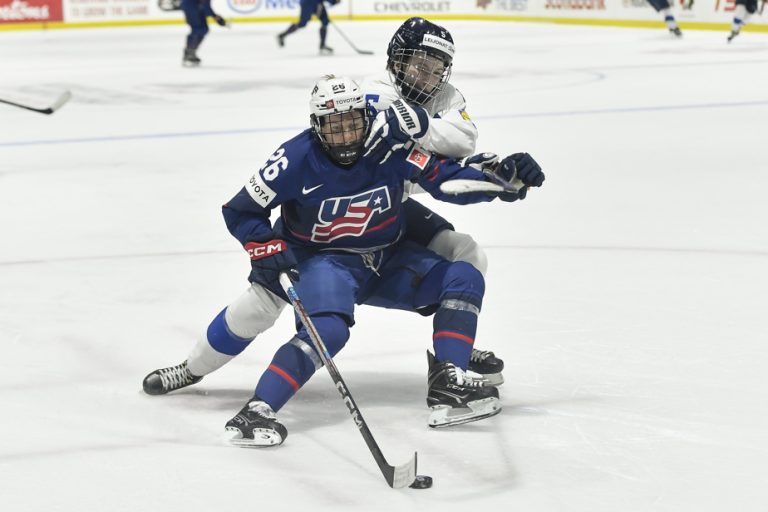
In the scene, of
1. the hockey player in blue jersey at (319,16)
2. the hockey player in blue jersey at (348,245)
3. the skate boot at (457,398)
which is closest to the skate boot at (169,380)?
the hockey player in blue jersey at (348,245)

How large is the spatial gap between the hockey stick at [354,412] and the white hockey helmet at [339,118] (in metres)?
0.31

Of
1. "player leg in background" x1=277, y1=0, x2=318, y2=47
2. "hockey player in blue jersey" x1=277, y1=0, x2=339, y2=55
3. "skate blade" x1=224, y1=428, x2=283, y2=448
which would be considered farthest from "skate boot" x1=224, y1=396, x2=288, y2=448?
"player leg in background" x1=277, y1=0, x2=318, y2=47

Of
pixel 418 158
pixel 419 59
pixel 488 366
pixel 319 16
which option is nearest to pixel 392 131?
pixel 418 158

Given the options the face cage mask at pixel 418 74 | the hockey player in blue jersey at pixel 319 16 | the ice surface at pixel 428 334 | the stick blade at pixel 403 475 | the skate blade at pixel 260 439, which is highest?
the face cage mask at pixel 418 74

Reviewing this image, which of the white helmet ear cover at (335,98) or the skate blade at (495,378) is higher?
the white helmet ear cover at (335,98)

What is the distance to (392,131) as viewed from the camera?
2.72 m

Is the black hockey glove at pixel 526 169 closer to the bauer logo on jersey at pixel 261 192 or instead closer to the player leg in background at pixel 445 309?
the player leg in background at pixel 445 309

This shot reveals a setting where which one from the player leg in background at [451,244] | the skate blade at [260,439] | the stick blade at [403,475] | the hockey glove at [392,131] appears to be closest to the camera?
the stick blade at [403,475]

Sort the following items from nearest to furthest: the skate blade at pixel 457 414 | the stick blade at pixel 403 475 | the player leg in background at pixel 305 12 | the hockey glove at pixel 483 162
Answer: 1. the stick blade at pixel 403 475
2. the skate blade at pixel 457 414
3. the hockey glove at pixel 483 162
4. the player leg in background at pixel 305 12

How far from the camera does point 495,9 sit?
65.8 feet

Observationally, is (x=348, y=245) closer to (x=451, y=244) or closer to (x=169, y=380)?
(x=451, y=244)

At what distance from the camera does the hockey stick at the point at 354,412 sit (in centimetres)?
225

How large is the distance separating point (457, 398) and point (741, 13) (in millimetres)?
11993

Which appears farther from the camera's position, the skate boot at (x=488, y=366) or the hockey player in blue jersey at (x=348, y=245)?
the skate boot at (x=488, y=366)
